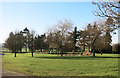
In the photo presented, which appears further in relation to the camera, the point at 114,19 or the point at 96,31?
the point at 96,31

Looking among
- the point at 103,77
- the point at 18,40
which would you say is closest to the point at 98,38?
the point at 18,40

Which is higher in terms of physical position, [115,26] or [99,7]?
[99,7]

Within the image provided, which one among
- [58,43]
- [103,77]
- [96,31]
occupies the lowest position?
[103,77]

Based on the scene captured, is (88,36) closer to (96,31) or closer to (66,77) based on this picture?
(96,31)

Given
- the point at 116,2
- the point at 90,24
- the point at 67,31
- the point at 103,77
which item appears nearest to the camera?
the point at 116,2

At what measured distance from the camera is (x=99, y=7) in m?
6.88

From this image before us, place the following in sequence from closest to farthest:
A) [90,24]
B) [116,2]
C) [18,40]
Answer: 1. [116,2]
2. [18,40]
3. [90,24]

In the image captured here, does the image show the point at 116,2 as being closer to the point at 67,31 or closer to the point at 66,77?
the point at 66,77

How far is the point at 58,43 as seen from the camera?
38969mm

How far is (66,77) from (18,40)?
27.3 m

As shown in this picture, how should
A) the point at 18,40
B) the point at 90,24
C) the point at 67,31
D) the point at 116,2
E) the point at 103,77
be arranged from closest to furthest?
the point at 116,2 → the point at 103,77 → the point at 18,40 → the point at 90,24 → the point at 67,31

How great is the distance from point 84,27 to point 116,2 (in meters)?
33.9

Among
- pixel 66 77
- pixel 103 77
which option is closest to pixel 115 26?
pixel 103 77

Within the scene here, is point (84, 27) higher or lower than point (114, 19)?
higher
